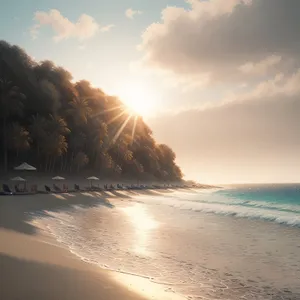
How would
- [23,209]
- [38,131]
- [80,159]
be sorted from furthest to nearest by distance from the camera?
1. [80,159]
2. [38,131]
3. [23,209]

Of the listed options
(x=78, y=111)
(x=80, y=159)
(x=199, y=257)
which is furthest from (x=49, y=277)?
(x=78, y=111)

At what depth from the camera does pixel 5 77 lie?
63.8 meters

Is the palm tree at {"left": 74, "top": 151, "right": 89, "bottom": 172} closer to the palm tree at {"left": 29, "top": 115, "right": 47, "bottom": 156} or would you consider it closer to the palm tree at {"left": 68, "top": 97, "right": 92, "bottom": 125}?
the palm tree at {"left": 68, "top": 97, "right": 92, "bottom": 125}

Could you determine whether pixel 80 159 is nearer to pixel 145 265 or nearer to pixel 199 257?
pixel 199 257

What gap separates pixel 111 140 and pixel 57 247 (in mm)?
76905

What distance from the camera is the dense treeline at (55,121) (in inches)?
2234

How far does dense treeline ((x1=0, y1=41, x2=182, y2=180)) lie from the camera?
186 feet

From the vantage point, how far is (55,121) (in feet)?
201

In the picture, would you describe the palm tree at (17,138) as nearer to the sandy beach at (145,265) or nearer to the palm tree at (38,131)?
the palm tree at (38,131)

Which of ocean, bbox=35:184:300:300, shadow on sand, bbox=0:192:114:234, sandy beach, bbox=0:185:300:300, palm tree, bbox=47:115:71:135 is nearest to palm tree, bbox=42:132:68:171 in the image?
palm tree, bbox=47:115:71:135

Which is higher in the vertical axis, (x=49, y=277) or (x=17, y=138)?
(x=17, y=138)

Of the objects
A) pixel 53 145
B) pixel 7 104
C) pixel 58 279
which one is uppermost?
pixel 7 104

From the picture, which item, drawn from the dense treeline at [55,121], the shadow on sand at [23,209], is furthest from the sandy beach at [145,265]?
the dense treeline at [55,121]

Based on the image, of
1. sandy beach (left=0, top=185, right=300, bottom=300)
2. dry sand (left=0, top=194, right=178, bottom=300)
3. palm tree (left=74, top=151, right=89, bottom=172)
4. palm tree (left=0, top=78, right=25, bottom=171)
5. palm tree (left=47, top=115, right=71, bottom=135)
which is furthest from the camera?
palm tree (left=74, top=151, right=89, bottom=172)
